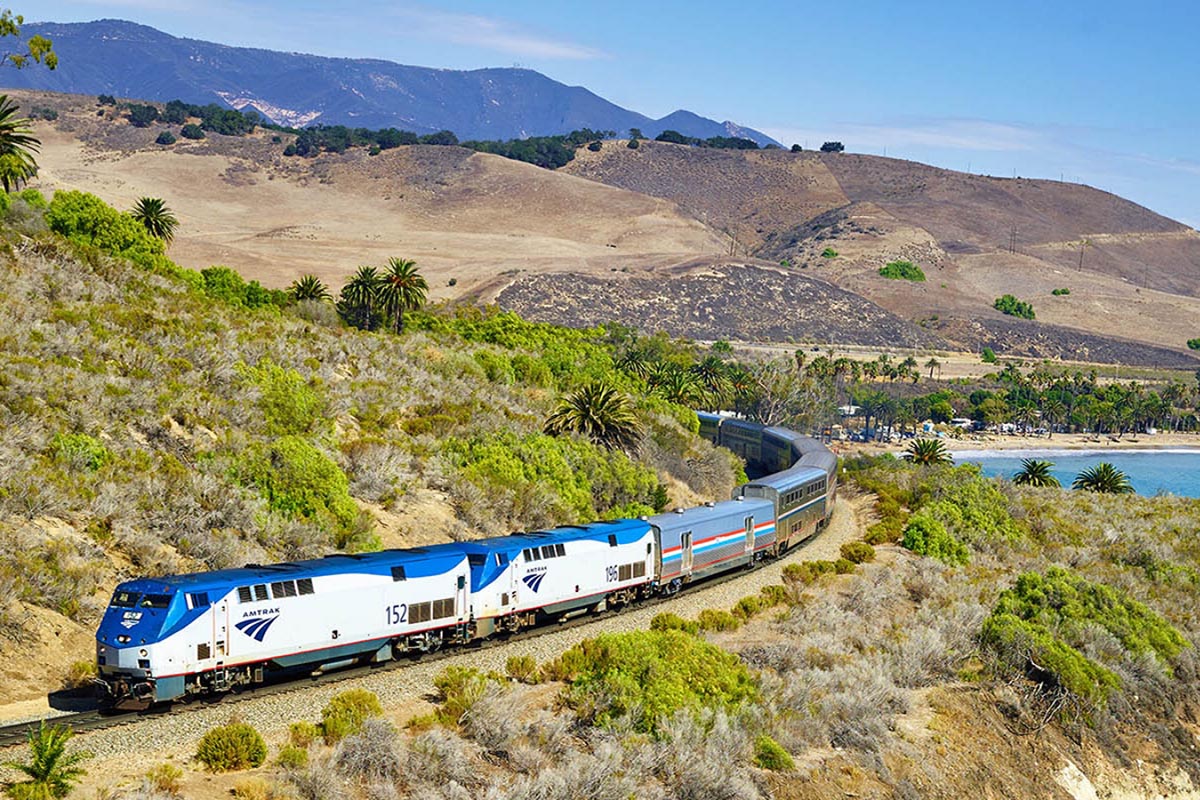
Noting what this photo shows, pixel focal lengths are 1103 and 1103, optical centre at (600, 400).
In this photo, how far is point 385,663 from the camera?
25.6 metres

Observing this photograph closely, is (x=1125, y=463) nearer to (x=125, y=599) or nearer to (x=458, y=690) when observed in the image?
(x=458, y=690)

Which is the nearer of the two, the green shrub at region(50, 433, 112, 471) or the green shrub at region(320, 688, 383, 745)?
the green shrub at region(320, 688, 383, 745)

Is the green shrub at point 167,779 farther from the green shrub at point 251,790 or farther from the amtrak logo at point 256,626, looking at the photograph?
the amtrak logo at point 256,626

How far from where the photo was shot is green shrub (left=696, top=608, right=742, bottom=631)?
105ft

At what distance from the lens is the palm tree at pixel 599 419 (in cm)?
5272

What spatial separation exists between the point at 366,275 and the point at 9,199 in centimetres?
2573

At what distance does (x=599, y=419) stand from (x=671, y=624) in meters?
23.2

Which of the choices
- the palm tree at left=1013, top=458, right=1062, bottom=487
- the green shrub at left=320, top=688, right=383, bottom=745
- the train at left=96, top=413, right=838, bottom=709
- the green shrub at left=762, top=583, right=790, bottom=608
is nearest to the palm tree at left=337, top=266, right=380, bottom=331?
the palm tree at left=1013, top=458, right=1062, bottom=487

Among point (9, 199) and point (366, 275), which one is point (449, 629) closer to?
point (9, 199)

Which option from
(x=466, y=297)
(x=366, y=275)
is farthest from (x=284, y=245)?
(x=366, y=275)

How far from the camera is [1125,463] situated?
144375mm

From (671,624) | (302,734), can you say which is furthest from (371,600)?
(671,624)

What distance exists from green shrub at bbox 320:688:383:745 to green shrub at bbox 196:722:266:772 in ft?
4.66

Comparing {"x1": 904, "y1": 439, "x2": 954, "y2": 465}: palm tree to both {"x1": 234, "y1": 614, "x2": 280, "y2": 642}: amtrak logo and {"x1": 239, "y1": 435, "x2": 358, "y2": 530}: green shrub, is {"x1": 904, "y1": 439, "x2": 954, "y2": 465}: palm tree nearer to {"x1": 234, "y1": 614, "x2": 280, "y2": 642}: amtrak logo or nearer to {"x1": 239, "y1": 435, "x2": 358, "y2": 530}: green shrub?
{"x1": 239, "y1": 435, "x2": 358, "y2": 530}: green shrub
